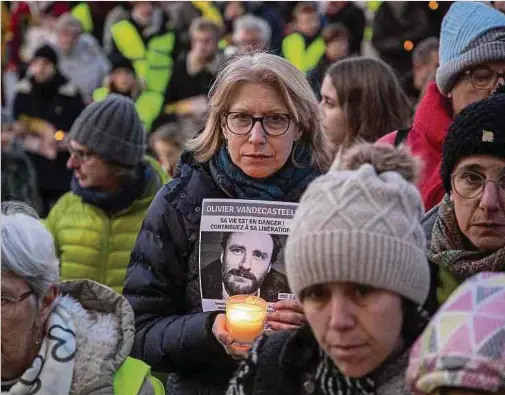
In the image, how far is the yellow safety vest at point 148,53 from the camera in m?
15.2

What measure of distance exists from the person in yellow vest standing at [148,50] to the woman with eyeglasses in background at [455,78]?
8683 millimetres

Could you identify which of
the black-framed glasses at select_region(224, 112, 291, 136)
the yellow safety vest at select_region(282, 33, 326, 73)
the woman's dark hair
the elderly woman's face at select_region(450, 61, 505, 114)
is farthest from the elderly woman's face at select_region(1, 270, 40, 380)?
the yellow safety vest at select_region(282, 33, 326, 73)

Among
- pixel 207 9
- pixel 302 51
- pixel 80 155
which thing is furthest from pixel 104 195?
pixel 207 9

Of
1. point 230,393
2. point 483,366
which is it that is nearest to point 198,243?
point 230,393

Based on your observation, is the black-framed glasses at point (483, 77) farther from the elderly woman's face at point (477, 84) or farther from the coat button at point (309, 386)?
the coat button at point (309, 386)

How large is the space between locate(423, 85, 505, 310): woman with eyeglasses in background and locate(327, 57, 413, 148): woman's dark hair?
176 cm

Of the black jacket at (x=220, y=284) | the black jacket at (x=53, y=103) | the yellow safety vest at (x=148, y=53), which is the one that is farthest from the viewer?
the yellow safety vest at (x=148, y=53)

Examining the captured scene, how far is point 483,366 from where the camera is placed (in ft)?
10.1

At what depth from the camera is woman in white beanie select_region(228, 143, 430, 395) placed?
11.3ft

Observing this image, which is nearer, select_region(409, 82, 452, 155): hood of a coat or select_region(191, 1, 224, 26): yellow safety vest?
select_region(409, 82, 452, 155): hood of a coat

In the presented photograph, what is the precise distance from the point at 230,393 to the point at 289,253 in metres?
0.41

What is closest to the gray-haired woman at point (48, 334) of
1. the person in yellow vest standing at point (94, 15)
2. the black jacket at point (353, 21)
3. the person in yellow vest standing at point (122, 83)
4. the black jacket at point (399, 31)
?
the black jacket at point (399, 31)

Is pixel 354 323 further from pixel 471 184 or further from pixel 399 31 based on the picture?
pixel 399 31

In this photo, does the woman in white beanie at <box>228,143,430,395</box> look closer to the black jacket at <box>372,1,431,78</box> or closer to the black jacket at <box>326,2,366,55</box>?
the black jacket at <box>372,1,431,78</box>
